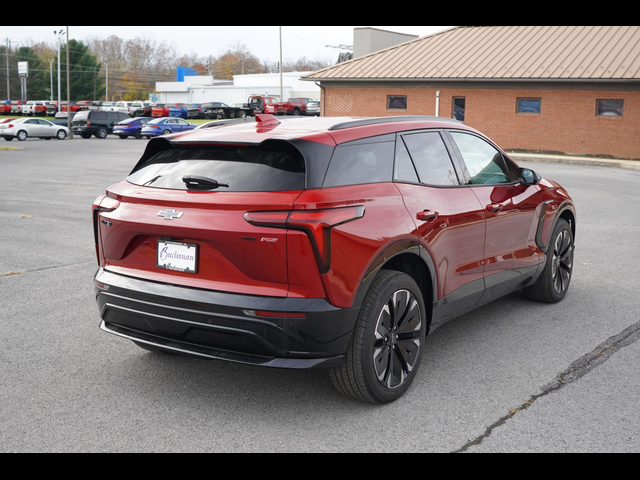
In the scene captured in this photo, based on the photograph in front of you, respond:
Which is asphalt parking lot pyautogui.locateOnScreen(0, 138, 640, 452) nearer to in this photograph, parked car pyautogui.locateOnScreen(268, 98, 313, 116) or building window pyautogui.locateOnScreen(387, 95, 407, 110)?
building window pyautogui.locateOnScreen(387, 95, 407, 110)

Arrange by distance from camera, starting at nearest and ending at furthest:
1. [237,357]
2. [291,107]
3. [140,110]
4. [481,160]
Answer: [237,357] < [481,160] < [291,107] < [140,110]

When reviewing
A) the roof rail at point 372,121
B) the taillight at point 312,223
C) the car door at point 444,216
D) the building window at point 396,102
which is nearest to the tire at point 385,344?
the car door at point 444,216

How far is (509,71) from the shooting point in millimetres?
31000

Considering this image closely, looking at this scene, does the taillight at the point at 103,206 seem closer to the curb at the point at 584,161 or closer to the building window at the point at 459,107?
the curb at the point at 584,161

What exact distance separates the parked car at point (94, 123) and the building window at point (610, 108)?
30175 mm

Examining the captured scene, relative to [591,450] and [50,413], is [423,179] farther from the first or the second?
[50,413]

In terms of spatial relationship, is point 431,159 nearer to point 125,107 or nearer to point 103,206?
point 103,206

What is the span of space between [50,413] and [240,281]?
1373mm

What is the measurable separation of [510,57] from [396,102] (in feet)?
19.6

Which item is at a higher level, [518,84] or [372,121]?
[518,84]

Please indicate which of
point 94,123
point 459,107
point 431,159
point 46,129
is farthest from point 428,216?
point 94,123

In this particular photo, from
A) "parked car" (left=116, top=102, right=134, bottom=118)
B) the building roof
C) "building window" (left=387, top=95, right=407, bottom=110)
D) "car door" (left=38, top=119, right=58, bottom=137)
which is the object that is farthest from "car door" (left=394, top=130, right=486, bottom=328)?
"parked car" (left=116, top=102, right=134, bottom=118)

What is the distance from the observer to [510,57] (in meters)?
32.0

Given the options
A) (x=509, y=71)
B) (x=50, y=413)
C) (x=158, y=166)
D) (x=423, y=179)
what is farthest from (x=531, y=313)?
(x=509, y=71)
